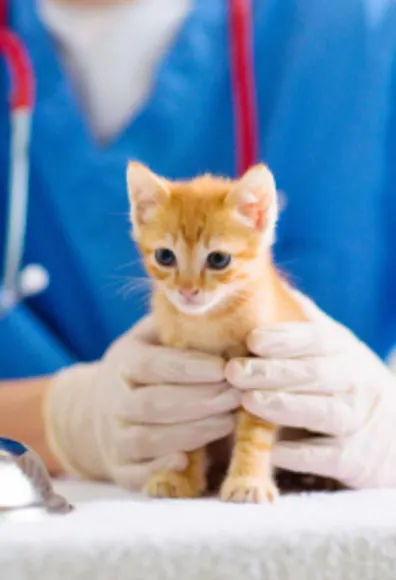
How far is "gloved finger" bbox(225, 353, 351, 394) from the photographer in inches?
24.8

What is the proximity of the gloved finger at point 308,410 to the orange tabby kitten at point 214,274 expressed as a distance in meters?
0.01

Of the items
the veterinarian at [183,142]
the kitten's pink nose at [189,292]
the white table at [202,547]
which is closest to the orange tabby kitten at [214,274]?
the kitten's pink nose at [189,292]

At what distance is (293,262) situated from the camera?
3.44 ft

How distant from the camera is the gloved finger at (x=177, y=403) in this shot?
653 mm

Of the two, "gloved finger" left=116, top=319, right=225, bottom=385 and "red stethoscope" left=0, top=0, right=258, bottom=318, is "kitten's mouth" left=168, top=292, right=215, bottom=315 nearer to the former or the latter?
"gloved finger" left=116, top=319, right=225, bottom=385

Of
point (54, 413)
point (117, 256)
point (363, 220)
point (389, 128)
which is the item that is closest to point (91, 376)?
point (54, 413)

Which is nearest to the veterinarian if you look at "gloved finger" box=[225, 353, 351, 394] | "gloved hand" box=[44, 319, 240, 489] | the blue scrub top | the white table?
the blue scrub top

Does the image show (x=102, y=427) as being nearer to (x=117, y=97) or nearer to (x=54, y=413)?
(x=54, y=413)

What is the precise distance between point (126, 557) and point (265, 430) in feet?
0.70

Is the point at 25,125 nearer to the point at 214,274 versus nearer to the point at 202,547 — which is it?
the point at 214,274

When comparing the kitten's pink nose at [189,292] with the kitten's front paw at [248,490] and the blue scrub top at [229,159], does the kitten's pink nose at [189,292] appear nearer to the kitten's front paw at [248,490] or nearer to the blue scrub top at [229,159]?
the kitten's front paw at [248,490]

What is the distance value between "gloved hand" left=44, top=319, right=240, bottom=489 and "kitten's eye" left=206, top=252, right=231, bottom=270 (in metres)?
0.08

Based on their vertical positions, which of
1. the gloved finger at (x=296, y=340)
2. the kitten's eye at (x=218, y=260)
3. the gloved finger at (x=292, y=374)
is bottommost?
the gloved finger at (x=292, y=374)

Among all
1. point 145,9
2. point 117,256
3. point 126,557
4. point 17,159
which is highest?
point 145,9
